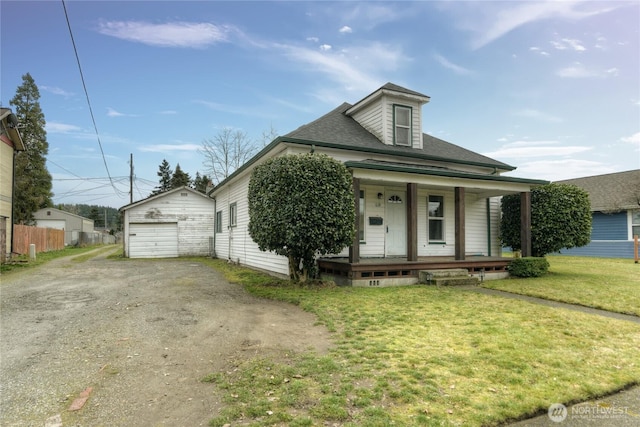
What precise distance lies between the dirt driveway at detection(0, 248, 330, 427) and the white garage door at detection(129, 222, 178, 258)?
11.1 m

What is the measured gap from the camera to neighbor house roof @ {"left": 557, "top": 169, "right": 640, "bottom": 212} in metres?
19.1

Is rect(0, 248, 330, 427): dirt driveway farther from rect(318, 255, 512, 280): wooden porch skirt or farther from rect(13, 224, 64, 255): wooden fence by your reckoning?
rect(13, 224, 64, 255): wooden fence

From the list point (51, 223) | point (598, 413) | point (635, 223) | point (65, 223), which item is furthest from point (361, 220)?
point (65, 223)

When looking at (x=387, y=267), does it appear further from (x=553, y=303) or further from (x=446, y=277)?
(x=553, y=303)

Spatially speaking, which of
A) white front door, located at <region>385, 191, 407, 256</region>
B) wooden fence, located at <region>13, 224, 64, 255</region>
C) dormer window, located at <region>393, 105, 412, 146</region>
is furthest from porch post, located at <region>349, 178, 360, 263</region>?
wooden fence, located at <region>13, 224, 64, 255</region>

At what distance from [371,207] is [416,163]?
2.52 metres

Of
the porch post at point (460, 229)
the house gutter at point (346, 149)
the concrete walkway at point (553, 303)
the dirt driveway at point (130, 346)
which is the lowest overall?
the concrete walkway at point (553, 303)

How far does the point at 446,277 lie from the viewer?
379 inches

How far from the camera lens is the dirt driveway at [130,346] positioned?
2.90m

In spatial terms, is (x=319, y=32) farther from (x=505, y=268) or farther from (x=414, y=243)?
(x=505, y=268)

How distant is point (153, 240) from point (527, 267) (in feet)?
60.4

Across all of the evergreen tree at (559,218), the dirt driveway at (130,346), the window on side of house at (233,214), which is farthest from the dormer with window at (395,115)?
the dirt driveway at (130,346)

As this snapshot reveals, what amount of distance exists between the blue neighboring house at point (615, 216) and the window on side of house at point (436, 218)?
40.0ft

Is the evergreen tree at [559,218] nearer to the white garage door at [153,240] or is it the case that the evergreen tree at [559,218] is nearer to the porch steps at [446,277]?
the porch steps at [446,277]
